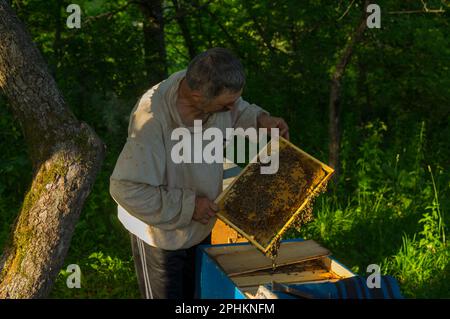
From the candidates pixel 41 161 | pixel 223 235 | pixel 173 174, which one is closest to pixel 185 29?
pixel 223 235

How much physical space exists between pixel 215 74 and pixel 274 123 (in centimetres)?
81

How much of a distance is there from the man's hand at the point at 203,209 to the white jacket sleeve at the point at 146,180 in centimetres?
4

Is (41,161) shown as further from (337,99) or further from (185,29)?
(185,29)

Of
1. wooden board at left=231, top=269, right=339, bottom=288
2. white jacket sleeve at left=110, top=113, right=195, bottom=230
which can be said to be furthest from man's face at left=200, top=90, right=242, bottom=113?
wooden board at left=231, top=269, right=339, bottom=288

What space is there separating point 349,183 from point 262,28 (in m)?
2.29

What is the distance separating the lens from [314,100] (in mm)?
7703

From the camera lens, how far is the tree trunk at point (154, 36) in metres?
6.69

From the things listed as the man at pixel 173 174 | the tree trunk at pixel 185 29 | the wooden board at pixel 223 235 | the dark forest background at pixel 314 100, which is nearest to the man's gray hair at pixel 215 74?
the man at pixel 173 174

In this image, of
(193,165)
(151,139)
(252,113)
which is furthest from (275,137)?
(151,139)

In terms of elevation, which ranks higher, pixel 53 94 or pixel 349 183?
pixel 53 94

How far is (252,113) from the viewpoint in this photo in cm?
386

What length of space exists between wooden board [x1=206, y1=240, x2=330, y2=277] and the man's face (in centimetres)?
84

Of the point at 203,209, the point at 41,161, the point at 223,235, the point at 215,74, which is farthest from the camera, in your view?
the point at 223,235
